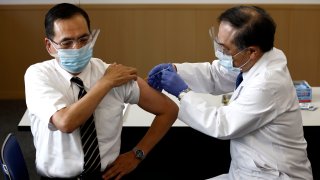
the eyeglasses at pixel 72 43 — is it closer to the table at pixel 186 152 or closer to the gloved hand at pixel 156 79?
the gloved hand at pixel 156 79

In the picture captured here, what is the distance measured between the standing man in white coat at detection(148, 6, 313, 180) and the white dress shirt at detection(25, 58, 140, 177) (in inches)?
12.5

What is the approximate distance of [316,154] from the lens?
238 cm

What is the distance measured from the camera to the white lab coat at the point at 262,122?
1.70 meters

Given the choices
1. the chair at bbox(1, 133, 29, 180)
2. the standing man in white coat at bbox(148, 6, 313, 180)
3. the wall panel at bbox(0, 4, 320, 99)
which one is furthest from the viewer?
the wall panel at bbox(0, 4, 320, 99)

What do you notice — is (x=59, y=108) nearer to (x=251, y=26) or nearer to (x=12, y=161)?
(x=12, y=161)

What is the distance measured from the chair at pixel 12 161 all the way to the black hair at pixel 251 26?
1010mm

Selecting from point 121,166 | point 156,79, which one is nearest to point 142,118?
point 156,79

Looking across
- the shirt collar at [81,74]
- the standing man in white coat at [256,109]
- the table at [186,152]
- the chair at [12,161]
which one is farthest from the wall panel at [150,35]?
the chair at [12,161]

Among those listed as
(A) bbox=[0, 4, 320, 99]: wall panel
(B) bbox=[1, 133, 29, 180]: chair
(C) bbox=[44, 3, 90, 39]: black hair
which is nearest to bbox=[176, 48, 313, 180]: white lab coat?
(C) bbox=[44, 3, 90, 39]: black hair

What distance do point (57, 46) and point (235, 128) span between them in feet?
2.57

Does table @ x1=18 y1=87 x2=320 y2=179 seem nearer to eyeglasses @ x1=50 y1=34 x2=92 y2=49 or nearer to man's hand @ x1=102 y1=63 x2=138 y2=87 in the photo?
man's hand @ x1=102 y1=63 x2=138 y2=87

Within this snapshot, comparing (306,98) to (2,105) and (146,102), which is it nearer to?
(146,102)

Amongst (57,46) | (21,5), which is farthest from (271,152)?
(21,5)

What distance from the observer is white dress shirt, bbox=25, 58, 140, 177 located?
1629mm
